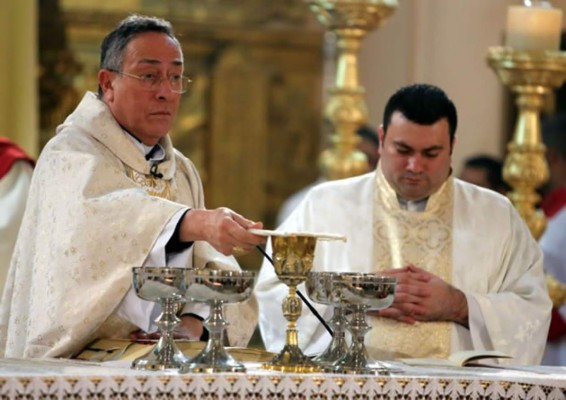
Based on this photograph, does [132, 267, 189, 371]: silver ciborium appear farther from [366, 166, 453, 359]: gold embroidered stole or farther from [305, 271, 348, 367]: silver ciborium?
[366, 166, 453, 359]: gold embroidered stole

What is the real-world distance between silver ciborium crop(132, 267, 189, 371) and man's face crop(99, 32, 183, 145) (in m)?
0.82

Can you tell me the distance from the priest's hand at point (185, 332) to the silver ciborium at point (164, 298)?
0.54 metres

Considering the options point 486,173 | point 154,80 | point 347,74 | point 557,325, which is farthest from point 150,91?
point 486,173

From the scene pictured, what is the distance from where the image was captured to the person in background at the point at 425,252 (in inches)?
242

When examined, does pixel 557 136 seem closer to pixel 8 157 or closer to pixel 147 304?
pixel 8 157

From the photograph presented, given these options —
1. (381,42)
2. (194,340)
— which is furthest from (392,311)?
(381,42)

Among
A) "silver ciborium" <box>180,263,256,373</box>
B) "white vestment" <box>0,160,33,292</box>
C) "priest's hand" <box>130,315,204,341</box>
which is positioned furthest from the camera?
"white vestment" <box>0,160,33,292</box>

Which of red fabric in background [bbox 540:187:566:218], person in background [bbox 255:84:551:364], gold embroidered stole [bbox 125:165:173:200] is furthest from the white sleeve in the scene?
red fabric in background [bbox 540:187:566:218]

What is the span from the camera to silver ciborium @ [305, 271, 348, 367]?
16.2ft

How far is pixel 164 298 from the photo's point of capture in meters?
4.85

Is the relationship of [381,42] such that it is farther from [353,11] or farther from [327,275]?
[327,275]

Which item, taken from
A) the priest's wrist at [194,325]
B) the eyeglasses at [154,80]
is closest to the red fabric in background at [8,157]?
the eyeglasses at [154,80]

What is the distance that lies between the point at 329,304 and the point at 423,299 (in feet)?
3.64

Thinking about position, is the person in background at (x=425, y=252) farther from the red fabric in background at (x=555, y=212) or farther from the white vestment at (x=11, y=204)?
the red fabric in background at (x=555, y=212)
